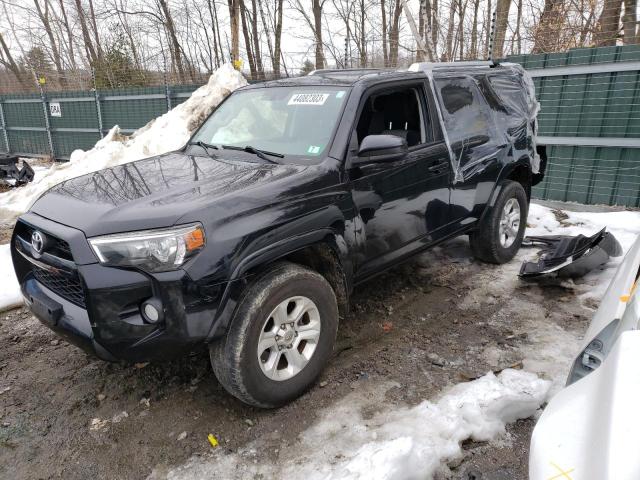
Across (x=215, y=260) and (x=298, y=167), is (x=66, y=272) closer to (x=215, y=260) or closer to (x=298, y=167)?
(x=215, y=260)

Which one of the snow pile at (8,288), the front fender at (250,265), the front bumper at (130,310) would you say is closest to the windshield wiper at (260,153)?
the front fender at (250,265)

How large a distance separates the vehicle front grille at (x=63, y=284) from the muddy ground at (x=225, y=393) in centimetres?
86

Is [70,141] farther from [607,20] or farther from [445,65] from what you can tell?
[607,20]

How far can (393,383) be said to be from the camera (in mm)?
3248

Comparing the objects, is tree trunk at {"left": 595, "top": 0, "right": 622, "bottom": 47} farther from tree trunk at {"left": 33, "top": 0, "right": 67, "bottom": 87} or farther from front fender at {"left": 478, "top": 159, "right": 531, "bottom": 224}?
tree trunk at {"left": 33, "top": 0, "right": 67, "bottom": 87}

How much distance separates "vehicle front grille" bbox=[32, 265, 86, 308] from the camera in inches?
103

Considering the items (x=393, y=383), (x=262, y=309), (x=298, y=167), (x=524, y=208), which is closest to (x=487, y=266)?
(x=524, y=208)

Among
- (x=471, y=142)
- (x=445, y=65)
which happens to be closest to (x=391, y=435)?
(x=471, y=142)

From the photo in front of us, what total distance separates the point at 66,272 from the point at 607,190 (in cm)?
731

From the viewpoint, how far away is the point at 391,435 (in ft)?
8.84

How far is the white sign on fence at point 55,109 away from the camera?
48.4 ft

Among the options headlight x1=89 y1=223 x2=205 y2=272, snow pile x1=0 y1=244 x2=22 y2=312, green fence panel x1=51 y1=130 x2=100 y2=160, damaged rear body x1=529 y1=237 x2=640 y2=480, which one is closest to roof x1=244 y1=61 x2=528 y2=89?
headlight x1=89 y1=223 x2=205 y2=272

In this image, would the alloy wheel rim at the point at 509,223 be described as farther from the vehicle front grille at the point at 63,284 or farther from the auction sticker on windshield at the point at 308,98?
the vehicle front grille at the point at 63,284

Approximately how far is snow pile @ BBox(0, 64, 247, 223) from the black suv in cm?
519
